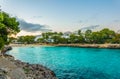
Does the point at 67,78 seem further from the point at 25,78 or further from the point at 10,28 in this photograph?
the point at 10,28

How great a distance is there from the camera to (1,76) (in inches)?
1031

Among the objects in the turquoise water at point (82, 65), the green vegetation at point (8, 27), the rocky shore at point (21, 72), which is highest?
the green vegetation at point (8, 27)

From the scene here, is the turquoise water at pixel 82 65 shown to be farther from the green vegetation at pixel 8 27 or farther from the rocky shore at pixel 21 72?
the green vegetation at pixel 8 27

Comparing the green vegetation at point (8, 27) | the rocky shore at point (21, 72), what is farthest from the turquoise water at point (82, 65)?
the green vegetation at point (8, 27)

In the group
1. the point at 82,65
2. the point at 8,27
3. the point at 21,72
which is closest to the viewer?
the point at 21,72

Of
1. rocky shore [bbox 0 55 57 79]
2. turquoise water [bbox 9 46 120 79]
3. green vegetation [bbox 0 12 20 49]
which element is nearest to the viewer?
rocky shore [bbox 0 55 57 79]

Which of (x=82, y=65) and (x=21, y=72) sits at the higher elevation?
(x=21, y=72)

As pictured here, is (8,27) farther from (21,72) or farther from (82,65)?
(21,72)

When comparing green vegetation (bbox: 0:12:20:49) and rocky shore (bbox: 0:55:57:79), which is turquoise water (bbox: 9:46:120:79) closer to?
rocky shore (bbox: 0:55:57:79)

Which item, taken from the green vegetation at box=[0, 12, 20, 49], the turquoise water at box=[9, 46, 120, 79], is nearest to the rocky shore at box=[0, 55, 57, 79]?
the turquoise water at box=[9, 46, 120, 79]

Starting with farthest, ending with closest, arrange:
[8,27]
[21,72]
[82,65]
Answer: [8,27] → [82,65] → [21,72]

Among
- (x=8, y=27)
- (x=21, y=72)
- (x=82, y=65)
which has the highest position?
(x=8, y=27)

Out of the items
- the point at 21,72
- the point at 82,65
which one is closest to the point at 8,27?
the point at 82,65

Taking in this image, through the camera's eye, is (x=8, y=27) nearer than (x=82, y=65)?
No
